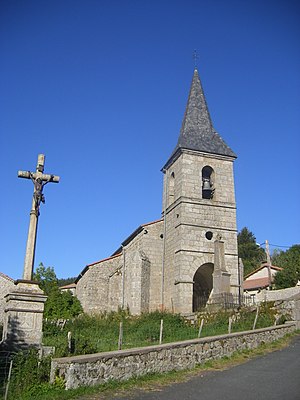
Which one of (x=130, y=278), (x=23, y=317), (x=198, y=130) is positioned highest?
(x=198, y=130)

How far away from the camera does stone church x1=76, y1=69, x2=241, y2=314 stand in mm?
21922

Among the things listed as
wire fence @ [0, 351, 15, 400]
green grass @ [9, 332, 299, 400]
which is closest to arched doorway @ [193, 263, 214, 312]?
green grass @ [9, 332, 299, 400]

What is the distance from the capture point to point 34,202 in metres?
10.8

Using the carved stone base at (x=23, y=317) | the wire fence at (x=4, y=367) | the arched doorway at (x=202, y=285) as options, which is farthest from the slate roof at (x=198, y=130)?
the wire fence at (x=4, y=367)

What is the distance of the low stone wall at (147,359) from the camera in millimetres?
7352

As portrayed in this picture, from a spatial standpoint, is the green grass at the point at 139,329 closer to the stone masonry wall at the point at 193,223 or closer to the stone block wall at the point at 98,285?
the stone masonry wall at the point at 193,223

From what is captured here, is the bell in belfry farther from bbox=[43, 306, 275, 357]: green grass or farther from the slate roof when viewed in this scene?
bbox=[43, 306, 275, 357]: green grass

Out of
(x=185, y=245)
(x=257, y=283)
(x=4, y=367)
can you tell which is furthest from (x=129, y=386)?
(x=257, y=283)

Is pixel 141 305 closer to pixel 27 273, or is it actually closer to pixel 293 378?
pixel 27 273

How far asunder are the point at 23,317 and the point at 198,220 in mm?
14805

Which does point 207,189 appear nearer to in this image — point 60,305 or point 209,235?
point 209,235

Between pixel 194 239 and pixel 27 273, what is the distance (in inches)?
537

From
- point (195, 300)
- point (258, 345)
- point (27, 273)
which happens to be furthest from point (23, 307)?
point (195, 300)

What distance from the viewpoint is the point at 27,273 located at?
32.8ft
